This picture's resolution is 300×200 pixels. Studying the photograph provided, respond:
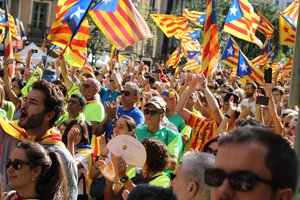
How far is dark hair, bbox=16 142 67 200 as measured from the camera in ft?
13.6

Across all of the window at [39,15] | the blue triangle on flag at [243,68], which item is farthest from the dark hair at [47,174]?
the window at [39,15]

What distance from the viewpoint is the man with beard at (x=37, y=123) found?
16.1 ft

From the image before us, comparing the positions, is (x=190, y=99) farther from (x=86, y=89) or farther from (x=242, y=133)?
(x=242, y=133)

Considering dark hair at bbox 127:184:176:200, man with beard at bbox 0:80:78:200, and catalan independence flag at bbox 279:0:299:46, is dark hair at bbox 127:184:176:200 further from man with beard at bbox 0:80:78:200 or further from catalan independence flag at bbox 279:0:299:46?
catalan independence flag at bbox 279:0:299:46

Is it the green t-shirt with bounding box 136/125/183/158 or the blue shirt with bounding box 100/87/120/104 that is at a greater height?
the green t-shirt with bounding box 136/125/183/158

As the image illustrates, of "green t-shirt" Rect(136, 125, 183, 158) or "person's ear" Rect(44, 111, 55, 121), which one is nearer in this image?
"person's ear" Rect(44, 111, 55, 121)

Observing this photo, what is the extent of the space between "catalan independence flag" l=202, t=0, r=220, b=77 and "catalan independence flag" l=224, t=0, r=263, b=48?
350 cm

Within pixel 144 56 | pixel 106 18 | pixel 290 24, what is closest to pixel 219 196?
pixel 106 18

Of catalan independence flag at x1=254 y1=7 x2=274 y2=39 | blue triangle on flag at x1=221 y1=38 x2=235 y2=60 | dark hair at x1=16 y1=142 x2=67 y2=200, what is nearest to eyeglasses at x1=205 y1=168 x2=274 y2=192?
dark hair at x1=16 y1=142 x2=67 y2=200

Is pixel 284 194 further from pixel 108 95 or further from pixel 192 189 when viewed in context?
pixel 108 95

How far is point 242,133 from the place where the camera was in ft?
8.09

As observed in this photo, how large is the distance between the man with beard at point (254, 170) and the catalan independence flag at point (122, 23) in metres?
7.22

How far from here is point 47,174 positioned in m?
4.16

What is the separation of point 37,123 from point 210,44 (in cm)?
518
